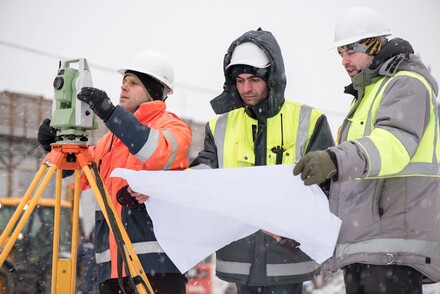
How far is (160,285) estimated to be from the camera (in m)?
3.38

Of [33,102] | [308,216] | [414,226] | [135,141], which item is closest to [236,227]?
[308,216]

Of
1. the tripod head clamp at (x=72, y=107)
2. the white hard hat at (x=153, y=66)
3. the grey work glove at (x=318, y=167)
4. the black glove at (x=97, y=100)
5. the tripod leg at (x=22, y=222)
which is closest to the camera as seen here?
the grey work glove at (x=318, y=167)

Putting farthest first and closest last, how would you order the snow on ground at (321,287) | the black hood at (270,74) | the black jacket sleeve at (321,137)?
1. the snow on ground at (321,287)
2. the black hood at (270,74)
3. the black jacket sleeve at (321,137)

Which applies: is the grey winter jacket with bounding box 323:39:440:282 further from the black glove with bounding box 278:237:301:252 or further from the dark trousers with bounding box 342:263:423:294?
the black glove with bounding box 278:237:301:252

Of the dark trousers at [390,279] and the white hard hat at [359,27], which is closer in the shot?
the dark trousers at [390,279]

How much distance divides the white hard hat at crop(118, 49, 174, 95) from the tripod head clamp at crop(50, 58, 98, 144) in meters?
0.51

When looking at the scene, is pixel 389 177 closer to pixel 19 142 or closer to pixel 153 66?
pixel 153 66

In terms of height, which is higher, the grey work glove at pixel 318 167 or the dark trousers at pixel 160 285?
the grey work glove at pixel 318 167

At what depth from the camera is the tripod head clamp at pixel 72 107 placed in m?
3.27

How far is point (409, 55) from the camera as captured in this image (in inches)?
118

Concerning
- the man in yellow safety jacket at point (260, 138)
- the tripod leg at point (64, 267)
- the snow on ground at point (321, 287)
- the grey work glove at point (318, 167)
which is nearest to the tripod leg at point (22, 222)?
the tripod leg at point (64, 267)

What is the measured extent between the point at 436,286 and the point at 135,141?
6445mm

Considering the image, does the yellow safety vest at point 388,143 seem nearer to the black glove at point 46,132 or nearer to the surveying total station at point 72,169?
the surveying total station at point 72,169

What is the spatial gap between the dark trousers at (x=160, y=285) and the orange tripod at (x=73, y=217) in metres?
0.28
